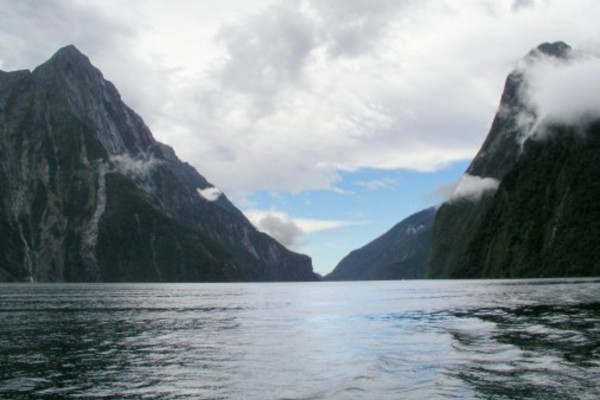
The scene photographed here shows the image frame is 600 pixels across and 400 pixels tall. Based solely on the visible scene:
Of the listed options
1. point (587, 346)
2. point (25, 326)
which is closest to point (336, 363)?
point (587, 346)

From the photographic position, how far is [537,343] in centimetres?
3969

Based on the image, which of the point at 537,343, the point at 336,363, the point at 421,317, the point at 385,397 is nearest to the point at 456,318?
the point at 421,317

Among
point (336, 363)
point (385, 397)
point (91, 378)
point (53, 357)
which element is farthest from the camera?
point (53, 357)

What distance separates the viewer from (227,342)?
46.2 m

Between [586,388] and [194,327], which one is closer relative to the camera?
[586,388]

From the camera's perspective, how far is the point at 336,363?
115ft

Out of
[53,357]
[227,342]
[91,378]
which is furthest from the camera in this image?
[227,342]

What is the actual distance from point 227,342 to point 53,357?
13.0 m

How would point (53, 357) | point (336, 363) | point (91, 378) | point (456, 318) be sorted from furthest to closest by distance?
point (456, 318), point (53, 357), point (336, 363), point (91, 378)

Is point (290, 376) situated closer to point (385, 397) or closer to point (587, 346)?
point (385, 397)

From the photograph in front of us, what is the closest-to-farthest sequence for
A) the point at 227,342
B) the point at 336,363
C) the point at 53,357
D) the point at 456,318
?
the point at 336,363, the point at 53,357, the point at 227,342, the point at 456,318

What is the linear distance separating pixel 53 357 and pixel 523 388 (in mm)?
27310

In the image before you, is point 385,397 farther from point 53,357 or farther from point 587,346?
point 53,357

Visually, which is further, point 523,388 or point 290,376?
point 290,376
